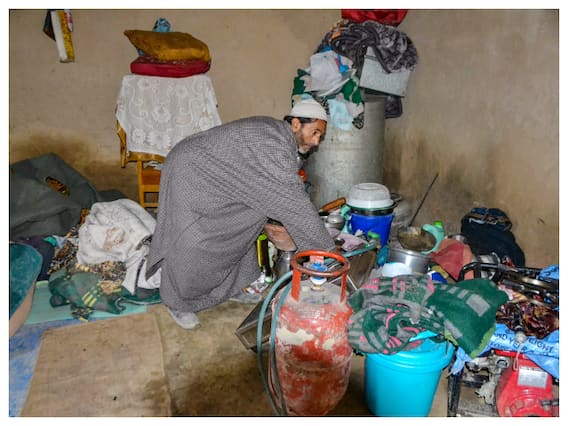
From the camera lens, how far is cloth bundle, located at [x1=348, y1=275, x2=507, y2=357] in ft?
6.23

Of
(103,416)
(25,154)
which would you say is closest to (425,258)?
(103,416)

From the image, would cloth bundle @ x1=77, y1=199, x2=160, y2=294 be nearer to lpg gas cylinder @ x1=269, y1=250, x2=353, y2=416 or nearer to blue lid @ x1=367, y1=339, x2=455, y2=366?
lpg gas cylinder @ x1=269, y1=250, x2=353, y2=416

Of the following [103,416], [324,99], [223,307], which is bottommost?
[103,416]

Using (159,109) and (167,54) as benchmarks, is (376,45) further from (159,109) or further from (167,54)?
(159,109)

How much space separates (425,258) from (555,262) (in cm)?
96

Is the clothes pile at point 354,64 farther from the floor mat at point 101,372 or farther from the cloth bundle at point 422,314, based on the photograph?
the floor mat at point 101,372

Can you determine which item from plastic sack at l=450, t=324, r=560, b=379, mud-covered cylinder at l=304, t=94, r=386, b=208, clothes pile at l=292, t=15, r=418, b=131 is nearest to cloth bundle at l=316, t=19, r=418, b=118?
clothes pile at l=292, t=15, r=418, b=131

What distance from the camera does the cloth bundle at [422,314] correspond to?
190cm

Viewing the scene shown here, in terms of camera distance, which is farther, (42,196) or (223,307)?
(42,196)

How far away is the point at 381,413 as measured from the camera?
88.3 inches

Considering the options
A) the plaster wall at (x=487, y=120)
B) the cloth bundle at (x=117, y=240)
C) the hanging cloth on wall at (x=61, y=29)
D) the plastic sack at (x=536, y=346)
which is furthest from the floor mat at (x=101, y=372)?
the hanging cloth on wall at (x=61, y=29)

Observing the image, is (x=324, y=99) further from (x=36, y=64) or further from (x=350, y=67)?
(x=36, y=64)

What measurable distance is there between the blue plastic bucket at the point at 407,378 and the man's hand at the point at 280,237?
1.10m

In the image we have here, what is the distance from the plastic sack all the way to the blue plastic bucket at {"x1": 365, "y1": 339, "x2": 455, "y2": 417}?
7.2 inches
